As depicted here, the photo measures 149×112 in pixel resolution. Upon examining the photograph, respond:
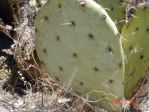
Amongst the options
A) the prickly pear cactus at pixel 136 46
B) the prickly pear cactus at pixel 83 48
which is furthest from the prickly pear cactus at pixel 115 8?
the prickly pear cactus at pixel 83 48

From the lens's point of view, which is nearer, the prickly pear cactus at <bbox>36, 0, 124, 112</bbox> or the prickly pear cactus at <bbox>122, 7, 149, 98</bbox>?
the prickly pear cactus at <bbox>36, 0, 124, 112</bbox>

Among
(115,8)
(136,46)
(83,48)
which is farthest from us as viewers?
(115,8)

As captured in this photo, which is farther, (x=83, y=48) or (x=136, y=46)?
(x=136, y=46)

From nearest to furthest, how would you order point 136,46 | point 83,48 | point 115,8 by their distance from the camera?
point 83,48 → point 136,46 → point 115,8

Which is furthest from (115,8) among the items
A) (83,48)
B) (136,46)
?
(83,48)

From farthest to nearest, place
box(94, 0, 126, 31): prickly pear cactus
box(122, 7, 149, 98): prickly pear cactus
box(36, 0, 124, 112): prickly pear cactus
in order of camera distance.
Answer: box(94, 0, 126, 31): prickly pear cactus
box(122, 7, 149, 98): prickly pear cactus
box(36, 0, 124, 112): prickly pear cactus

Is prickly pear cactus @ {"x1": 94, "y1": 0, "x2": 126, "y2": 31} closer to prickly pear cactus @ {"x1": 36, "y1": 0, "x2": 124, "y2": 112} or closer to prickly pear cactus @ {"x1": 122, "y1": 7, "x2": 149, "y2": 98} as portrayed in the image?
prickly pear cactus @ {"x1": 122, "y1": 7, "x2": 149, "y2": 98}

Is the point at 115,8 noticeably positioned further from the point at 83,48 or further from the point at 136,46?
the point at 83,48

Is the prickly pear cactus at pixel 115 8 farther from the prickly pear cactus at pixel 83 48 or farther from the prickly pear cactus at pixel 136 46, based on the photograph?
the prickly pear cactus at pixel 83 48

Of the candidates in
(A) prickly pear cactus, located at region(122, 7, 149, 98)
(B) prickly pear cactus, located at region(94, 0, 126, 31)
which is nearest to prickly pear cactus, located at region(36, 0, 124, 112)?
(A) prickly pear cactus, located at region(122, 7, 149, 98)
